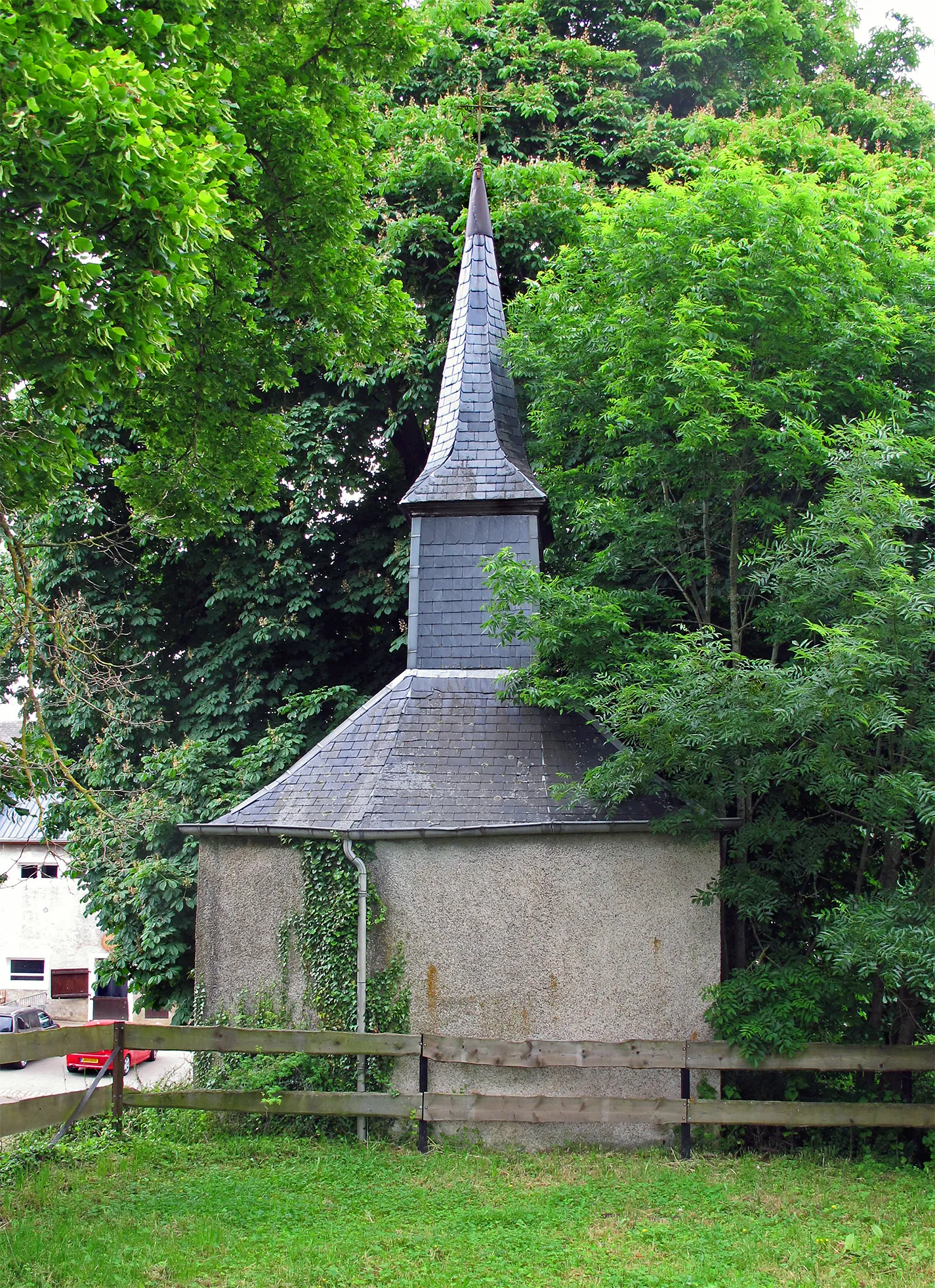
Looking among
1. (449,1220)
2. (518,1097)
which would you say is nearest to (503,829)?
(518,1097)

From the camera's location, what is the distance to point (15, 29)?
6.09 metres

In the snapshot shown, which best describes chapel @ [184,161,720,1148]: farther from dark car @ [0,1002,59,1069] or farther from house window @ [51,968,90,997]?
house window @ [51,968,90,997]

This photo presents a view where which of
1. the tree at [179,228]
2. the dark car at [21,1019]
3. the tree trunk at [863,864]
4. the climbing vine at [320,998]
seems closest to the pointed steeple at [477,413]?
the tree at [179,228]

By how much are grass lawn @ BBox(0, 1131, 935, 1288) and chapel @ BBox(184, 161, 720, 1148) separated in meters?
1.21

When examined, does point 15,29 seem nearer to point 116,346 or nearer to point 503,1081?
point 116,346

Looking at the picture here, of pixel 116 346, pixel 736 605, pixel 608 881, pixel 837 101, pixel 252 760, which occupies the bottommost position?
pixel 608 881

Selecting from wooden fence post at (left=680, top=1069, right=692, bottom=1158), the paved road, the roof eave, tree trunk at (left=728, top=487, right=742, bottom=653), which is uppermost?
tree trunk at (left=728, top=487, right=742, bottom=653)

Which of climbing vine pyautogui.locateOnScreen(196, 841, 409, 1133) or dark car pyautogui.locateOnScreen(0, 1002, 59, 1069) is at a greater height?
climbing vine pyautogui.locateOnScreen(196, 841, 409, 1133)

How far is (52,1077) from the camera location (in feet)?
80.1

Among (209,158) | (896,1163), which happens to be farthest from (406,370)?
(896,1163)

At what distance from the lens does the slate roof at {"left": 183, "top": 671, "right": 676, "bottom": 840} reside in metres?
10.3

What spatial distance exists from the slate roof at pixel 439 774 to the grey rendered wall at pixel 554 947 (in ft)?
0.79

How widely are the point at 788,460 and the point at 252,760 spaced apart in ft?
25.6

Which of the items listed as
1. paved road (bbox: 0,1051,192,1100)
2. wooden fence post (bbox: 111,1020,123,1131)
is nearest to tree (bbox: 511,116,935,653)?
wooden fence post (bbox: 111,1020,123,1131)
